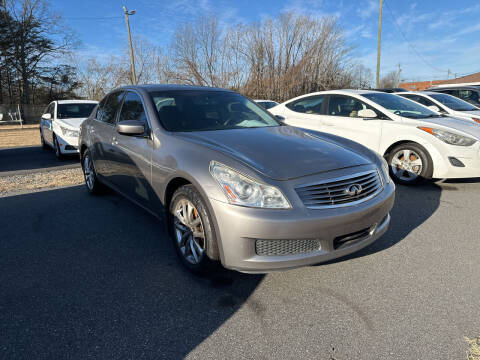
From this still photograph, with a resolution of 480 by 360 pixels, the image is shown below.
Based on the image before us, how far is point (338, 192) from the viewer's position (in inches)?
93.4

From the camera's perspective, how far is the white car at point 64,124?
7.98 m

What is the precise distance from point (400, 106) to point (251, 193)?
489cm

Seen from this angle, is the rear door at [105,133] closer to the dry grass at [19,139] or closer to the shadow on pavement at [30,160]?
the shadow on pavement at [30,160]

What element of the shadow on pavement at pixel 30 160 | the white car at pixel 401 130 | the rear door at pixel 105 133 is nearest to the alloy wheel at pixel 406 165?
Result: the white car at pixel 401 130

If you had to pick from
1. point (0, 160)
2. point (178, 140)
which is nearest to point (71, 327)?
point (178, 140)

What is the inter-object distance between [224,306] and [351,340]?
0.86 meters

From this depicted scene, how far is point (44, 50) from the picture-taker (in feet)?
100

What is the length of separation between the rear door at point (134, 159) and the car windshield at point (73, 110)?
5.77 meters

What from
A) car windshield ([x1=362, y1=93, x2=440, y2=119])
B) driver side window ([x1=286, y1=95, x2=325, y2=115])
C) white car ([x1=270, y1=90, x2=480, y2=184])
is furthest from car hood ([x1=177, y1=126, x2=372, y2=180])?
driver side window ([x1=286, y1=95, x2=325, y2=115])

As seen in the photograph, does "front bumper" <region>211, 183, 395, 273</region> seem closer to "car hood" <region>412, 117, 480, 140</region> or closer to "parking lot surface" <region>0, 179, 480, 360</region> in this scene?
"parking lot surface" <region>0, 179, 480, 360</region>

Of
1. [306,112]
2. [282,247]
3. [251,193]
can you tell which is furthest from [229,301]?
[306,112]

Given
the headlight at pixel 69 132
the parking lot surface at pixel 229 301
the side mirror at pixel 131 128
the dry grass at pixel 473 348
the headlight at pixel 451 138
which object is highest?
the side mirror at pixel 131 128

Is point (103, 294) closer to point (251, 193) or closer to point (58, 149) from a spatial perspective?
point (251, 193)

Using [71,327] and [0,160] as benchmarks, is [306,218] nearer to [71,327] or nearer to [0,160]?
[71,327]
